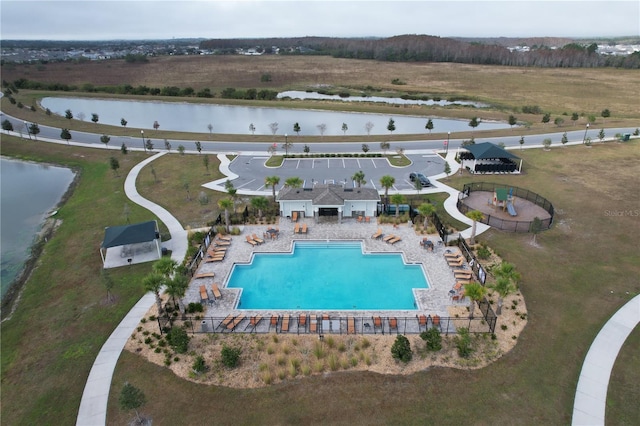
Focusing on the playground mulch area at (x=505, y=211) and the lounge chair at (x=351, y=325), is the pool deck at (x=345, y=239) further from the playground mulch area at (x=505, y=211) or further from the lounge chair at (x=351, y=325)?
the playground mulch area at (x=505, y=211)

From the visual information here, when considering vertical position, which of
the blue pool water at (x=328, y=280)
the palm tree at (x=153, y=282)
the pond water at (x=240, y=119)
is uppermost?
the pond water at (x=240, y=119)

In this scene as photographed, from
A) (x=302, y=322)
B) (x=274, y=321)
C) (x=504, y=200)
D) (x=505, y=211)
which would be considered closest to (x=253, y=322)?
(x=274, y=321)

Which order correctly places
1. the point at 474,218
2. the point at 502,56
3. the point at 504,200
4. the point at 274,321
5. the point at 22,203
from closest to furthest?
the point at 274,321 → the point at 474,218 → the point at 504,200 → the point at 22,203 → the point at 502,56

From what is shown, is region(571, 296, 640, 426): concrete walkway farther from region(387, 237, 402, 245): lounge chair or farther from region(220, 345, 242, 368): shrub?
region(220, 345, 242, 368): shrub

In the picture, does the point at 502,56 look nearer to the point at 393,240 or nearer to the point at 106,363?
the point at 393,240

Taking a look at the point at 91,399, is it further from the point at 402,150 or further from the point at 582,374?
the point at 402,150

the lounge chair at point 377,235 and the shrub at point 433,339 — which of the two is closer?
the shrub at point 433,339

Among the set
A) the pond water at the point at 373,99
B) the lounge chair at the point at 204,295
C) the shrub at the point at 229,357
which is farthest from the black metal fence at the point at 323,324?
the pond water at the point at 373,99
